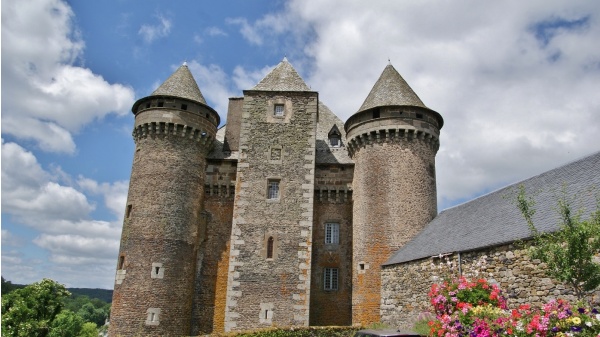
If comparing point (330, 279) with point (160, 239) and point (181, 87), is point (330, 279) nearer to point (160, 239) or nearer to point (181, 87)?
point (160, 239)

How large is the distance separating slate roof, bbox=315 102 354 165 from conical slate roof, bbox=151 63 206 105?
24.7ft

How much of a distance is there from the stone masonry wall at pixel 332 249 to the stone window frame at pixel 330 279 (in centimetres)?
12

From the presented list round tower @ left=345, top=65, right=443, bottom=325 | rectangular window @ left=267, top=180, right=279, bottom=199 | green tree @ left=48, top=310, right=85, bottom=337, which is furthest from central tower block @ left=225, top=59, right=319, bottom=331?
green tree @ left=48, top=310, right=85, bottom=337

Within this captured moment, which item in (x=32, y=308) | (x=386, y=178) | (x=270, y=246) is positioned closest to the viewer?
(x=270, y=246)

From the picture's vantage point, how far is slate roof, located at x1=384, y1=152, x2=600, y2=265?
14.0 m

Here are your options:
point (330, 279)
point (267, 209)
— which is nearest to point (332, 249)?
point (330, 279)

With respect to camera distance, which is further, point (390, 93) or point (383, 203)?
point (390, 93)

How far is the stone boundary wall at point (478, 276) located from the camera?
1277 centimetres

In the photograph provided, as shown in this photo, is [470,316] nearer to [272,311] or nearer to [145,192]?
[272,311]

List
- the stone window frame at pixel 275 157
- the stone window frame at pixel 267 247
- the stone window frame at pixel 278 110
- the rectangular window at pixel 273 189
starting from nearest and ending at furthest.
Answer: the stone window frame at pixel 267 247 < the rectangular window at pixel 273 189 < the stone window frame at pixel 275 157 < the stone window frame at pixel 278 110

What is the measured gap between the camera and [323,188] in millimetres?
25609

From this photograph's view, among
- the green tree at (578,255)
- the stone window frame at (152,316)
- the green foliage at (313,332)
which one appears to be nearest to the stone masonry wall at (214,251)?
the stone window frame at (152,316)

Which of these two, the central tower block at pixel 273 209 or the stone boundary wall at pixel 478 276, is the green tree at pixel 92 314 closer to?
the central tower block at pixel 273 209

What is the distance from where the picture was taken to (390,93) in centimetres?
2553
